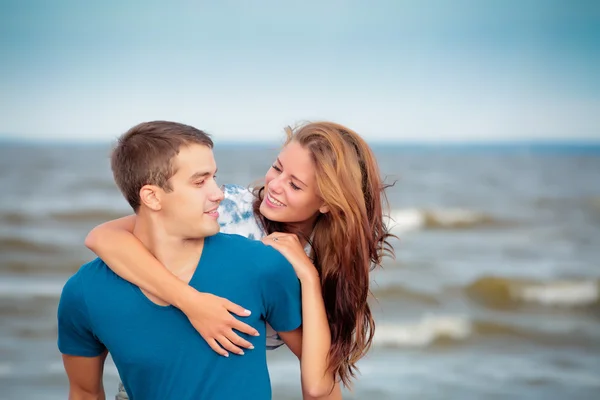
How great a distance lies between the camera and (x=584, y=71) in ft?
85.5

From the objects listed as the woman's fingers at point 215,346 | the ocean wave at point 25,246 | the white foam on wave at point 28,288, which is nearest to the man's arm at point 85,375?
the woman's fingers at point 215,346

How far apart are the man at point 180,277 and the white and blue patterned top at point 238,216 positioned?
25.5 inches

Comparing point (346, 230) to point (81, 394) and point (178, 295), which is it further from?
point (81, 394)

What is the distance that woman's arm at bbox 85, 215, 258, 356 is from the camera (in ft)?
5.95

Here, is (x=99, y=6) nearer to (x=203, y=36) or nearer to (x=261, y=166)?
(x=203, y=36)

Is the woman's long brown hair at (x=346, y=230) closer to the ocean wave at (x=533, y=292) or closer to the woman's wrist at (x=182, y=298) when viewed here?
the woman's wrist at (x=182, y=298)

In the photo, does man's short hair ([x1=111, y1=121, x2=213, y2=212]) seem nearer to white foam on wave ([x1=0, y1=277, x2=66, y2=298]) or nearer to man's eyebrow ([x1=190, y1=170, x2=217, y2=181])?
man's eyebrow ([x1=190, y1=170, x2=217, y2=181])

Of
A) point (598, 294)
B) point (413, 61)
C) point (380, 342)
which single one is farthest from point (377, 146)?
point (380, 342)

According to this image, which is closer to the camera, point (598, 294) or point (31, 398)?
point (31, 398)

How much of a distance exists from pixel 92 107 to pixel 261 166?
6.55 meters

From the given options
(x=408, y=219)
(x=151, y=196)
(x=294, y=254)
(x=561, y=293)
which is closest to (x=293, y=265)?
(x=294, y=254)

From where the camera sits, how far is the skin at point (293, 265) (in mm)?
1820

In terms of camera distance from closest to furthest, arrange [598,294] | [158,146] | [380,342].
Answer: [158,146], [380,342], [598,294]

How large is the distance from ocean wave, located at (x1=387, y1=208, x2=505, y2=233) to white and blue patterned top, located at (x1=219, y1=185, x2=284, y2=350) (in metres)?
9.94
